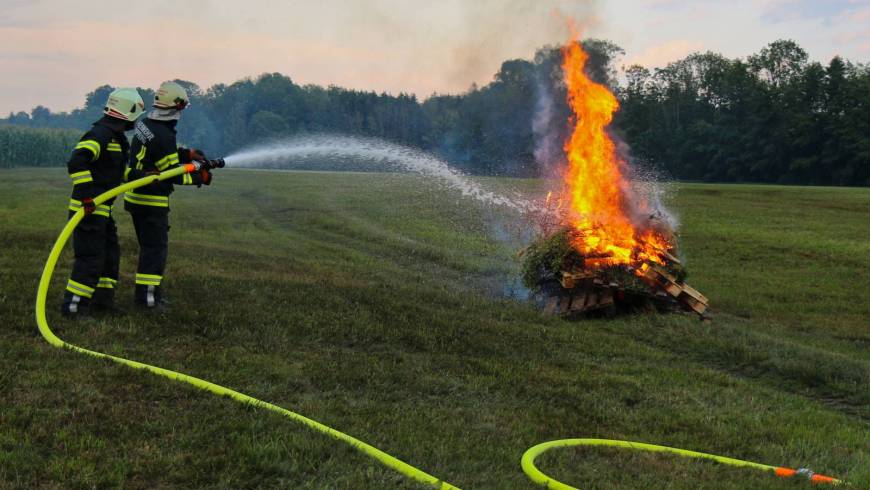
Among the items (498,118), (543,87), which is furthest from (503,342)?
(498,118)

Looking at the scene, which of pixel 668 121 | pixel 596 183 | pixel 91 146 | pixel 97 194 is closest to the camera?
pixel 91 146

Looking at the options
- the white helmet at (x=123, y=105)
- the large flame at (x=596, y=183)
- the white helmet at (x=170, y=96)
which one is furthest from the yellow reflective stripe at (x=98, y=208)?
the large flame at (x=596, y=183)

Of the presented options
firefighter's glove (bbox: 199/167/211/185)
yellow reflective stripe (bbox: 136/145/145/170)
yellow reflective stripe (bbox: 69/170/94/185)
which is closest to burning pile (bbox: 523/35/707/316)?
firefighter's glove (bbox: 199/167/211/185)

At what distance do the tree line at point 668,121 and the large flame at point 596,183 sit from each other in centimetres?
2800

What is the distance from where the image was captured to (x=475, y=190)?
14.2 metres

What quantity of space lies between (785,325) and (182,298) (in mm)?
8632

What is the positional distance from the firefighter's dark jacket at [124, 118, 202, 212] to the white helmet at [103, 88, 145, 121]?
30 cm

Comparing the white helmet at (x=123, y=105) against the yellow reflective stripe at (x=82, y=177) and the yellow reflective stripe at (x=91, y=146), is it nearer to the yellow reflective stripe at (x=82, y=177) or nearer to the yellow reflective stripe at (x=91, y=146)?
the yellow reflective stripe at (x=91, y=146)

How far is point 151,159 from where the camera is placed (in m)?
7.50

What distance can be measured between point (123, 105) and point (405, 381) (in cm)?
380

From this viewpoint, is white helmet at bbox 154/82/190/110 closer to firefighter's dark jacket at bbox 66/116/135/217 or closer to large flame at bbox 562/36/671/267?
firefighter's dark jacket at bbox 66/116/135/217

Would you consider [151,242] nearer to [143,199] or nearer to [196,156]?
[143,199]

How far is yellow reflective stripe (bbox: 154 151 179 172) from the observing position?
→ 7520 mm

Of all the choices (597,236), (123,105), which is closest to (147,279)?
(123,105)
